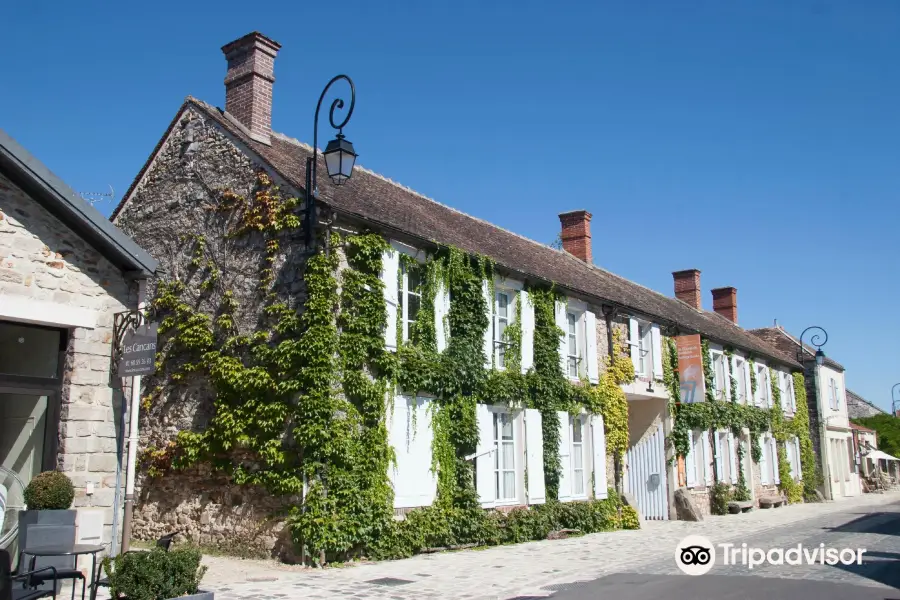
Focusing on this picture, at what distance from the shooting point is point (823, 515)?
2173cm

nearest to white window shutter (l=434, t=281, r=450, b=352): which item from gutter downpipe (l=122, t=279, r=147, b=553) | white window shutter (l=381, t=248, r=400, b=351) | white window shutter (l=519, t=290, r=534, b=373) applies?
white window shutter (l=381, t=248, r=400, b=351)

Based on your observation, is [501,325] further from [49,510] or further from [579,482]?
[49,510]

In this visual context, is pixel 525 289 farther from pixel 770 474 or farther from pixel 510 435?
pixel 770 474

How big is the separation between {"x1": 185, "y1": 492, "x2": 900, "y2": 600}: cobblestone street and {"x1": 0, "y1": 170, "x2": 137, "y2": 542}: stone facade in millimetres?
1887

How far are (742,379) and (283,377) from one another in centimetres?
1919

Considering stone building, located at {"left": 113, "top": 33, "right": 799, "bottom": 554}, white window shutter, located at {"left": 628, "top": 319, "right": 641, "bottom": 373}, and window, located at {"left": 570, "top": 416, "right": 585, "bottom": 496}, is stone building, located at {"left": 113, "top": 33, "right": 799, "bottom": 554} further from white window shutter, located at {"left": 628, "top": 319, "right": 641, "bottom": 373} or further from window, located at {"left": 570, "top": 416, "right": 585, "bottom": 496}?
white window shutter, located at {"left": 628, "top": 319, "right": 641, "bottom": 373}

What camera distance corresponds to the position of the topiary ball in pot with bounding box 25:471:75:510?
797 centimetres

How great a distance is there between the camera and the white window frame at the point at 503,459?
14633mm

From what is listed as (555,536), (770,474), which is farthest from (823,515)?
(555,536)

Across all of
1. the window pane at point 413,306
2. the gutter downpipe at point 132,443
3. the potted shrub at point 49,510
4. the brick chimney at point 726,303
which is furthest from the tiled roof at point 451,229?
the brick chimney at point 726,303

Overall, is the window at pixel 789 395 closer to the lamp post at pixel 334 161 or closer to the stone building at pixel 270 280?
the stone building at pixel 270 280

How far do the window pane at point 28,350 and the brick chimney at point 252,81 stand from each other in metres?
6.54

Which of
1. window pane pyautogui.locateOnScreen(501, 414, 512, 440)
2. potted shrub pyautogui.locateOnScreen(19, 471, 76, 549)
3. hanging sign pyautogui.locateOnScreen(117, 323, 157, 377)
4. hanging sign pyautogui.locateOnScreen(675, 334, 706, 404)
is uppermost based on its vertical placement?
hanging sign pyautogui.locateOnScreen(675, 334, 706, 404)

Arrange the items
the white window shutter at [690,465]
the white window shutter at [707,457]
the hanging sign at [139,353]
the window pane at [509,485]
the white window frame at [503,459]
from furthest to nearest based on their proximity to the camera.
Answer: the white window shutter at [707,457]
the white window shutter at [690,465]
the window pane at [509,485]
the white window frame at [503,459]
the hanging sign at [139,353]
